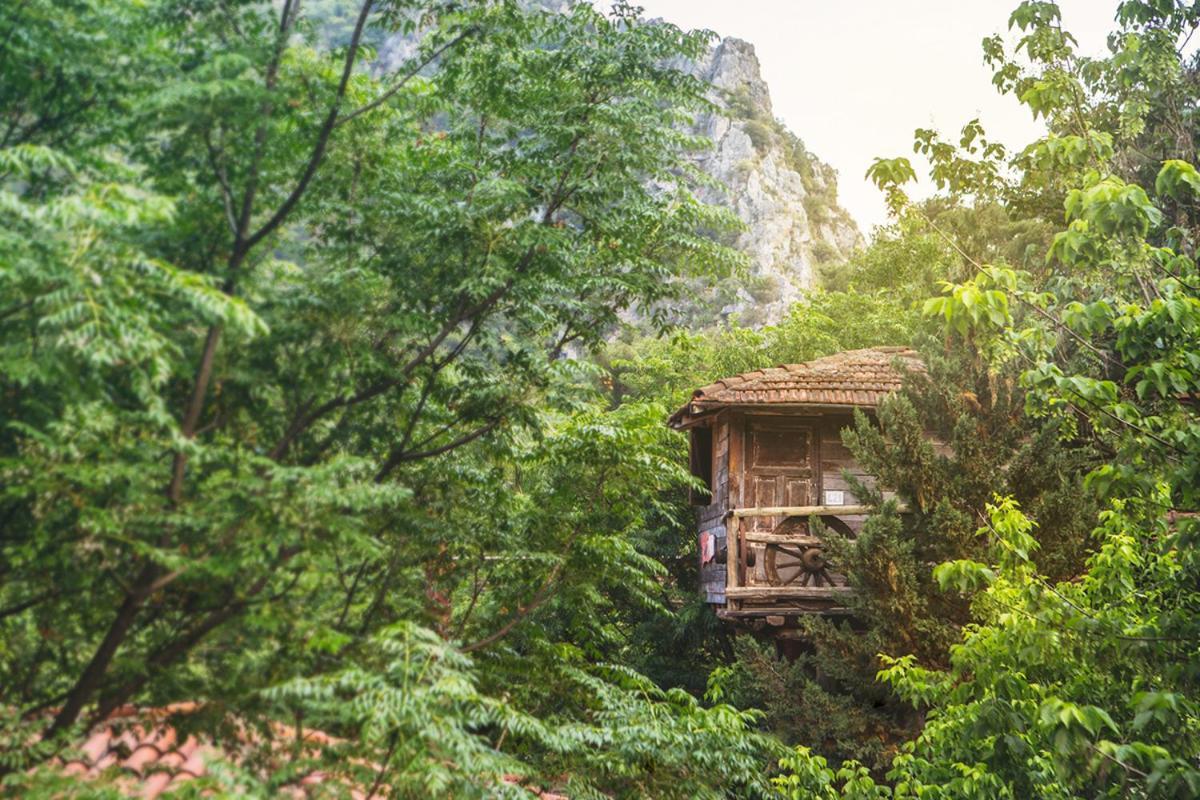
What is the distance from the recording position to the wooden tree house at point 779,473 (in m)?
11.9

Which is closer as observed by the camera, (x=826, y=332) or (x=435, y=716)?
(x=435, y=716)

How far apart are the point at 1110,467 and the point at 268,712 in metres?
4.82

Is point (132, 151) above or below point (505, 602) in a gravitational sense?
above

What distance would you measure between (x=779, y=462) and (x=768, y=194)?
156 feet

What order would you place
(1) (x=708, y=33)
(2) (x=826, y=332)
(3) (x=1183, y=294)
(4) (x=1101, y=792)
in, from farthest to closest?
(2) (x=826, y=332), (1) (x=708, y=33), (4) (x=1101, y=792), (3) (x=1183, y=294)

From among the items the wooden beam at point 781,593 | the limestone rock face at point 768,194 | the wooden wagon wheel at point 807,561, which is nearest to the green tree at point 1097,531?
the wooden beam at point 781,593

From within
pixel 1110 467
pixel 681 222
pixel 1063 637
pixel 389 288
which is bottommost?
pixel 1063 637

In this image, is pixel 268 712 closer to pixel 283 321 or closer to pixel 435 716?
pixel 435 716

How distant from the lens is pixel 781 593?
11516 millimetres

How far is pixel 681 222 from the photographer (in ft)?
30.5

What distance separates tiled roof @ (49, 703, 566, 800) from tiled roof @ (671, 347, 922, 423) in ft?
29.2

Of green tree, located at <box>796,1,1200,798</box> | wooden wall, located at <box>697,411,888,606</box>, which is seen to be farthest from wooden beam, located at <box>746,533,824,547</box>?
green tree, located at <box>796,1,1200,798</box>

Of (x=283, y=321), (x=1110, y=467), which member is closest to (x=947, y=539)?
(x=1110, y=467)

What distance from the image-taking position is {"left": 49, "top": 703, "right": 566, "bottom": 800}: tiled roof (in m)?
4.11
